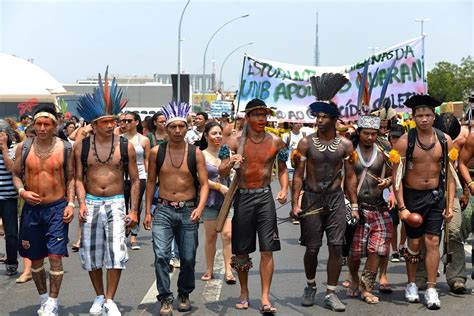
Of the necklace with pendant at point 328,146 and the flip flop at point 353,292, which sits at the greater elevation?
the necklace with pendant at point 328,146

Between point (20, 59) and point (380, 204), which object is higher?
point (20, 59)

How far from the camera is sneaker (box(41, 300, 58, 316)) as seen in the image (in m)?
7.14

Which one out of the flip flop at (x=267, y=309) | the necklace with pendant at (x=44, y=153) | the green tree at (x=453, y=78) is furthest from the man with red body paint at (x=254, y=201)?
the green tree at (x=453, y=78)

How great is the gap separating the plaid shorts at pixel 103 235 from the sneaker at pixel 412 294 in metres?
2.87

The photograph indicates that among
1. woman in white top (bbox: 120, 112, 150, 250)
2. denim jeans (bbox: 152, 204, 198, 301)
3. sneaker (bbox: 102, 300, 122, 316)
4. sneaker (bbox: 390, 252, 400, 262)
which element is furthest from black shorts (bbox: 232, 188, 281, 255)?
woman in white top (bbox: 120, 112, 150, 250)

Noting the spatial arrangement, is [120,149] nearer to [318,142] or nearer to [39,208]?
[39,208]

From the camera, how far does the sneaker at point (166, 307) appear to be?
7.33 metres

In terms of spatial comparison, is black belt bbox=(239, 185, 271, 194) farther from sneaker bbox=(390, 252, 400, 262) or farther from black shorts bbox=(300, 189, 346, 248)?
sneaker bbox=(390, 252, 400, 262)

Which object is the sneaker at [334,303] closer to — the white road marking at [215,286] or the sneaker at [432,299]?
the sneaker at [432,299]

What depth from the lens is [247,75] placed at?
43.1 feet

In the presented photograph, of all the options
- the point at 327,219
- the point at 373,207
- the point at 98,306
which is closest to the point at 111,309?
the point at 98,306

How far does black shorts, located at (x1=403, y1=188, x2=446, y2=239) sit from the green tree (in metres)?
60.0

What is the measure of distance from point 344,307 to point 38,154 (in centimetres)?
328

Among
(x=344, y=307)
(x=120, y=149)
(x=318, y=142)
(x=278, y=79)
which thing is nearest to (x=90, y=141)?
(x=120, y=149)
